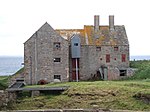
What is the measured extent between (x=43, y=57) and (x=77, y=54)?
12.8 feet

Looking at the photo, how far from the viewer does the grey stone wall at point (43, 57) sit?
43562mm

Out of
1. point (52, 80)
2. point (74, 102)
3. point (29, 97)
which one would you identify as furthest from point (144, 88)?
point (52, 80)

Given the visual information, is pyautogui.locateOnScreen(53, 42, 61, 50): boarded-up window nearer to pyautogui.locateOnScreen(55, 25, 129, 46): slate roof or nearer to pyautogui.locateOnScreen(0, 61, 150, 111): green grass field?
pyautogui.locateOnScreen(55, 25, 129, 46): slate roof

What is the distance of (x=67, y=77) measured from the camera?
4416 centimetres

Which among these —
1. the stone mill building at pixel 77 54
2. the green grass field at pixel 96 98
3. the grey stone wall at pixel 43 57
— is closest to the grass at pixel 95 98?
the green grass field at pixel 96 98

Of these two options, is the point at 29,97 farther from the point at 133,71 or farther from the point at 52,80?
the point at 133,71

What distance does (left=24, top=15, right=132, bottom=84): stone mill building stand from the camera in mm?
43750

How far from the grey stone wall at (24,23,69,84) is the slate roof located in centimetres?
262

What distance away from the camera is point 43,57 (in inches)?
1727

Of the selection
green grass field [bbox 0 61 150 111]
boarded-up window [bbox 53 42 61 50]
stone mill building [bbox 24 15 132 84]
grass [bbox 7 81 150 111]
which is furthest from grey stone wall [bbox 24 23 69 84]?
grass [bbox 7 81 150 111]

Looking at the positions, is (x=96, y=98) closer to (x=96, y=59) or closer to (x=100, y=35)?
(x=96, y=59)

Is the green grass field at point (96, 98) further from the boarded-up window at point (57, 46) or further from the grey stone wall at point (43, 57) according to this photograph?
the boarded-up window at point (57, 46)

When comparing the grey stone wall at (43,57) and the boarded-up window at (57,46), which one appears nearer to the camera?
the grey stone wall at (43,57)

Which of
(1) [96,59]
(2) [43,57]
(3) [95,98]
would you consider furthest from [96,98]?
(1) [96,59]
